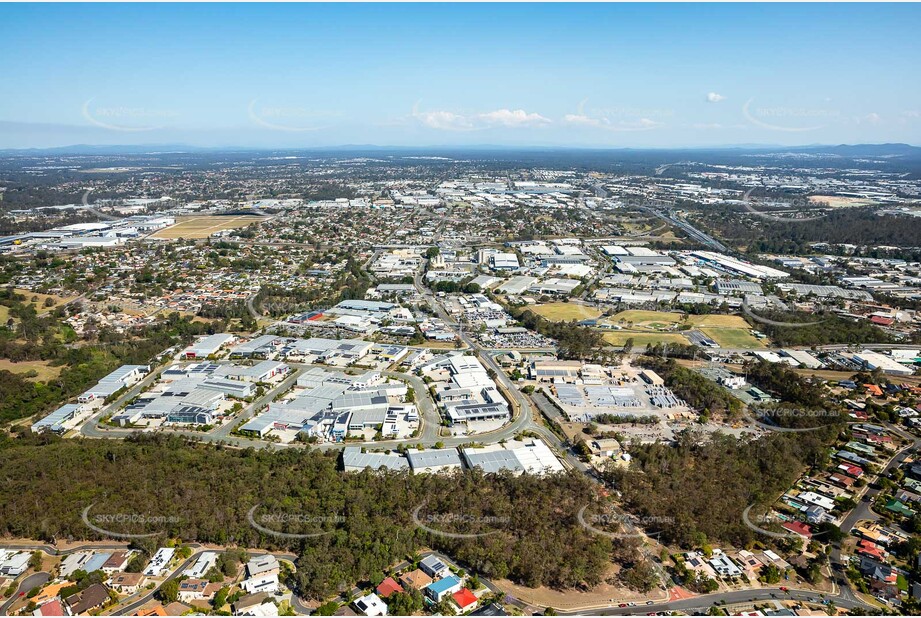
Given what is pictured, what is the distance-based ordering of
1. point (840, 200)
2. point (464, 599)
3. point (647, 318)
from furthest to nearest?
point (840, 200), point (647, 318), point (464, 599)

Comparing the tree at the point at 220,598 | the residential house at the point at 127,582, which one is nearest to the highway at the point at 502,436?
the residential house at the point at 127,582

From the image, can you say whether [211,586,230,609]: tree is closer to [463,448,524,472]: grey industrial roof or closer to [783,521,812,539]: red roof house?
[463,448,524,472]: grey industrial roof

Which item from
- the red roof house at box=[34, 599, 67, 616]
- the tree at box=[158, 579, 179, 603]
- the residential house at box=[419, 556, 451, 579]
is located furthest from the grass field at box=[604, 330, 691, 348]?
the red roof house at box=[34, 599, 67, 616]

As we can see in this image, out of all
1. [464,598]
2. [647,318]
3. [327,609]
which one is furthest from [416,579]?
[647,318]

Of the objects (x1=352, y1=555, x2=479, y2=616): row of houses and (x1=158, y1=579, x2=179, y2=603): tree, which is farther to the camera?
(x1=158, y1=579, x2=179, y2=603): tree

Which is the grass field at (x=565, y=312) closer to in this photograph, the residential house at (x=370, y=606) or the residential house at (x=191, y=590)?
the residential house at (x=370, y=606)

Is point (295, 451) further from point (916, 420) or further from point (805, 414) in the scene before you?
point (916, 420)

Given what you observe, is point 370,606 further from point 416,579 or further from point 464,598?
point 464,598
